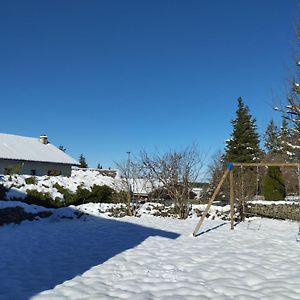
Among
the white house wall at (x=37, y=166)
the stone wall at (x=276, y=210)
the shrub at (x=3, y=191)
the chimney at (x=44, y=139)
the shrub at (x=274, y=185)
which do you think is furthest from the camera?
the chimney at (x=44, y=139)

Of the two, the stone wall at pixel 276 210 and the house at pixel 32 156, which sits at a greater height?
the house at pixel 32 156

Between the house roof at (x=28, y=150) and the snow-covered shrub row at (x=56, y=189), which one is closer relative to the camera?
the snow-covered shrub row at (x=56, y=189)

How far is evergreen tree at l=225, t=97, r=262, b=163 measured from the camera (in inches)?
1435

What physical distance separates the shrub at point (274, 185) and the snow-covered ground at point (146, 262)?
946 cm

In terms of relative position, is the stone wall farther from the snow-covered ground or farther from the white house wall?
the white house wall

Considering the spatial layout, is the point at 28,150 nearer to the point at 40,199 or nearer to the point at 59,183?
the point at 59,183

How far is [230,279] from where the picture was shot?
5.43 m

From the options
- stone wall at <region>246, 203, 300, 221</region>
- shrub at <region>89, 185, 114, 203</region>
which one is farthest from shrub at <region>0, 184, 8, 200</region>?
stone wall at <region>246, 203, 300, 221</region>

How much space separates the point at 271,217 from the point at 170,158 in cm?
442

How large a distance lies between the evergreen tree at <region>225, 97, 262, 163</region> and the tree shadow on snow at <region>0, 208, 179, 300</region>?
1032 inches

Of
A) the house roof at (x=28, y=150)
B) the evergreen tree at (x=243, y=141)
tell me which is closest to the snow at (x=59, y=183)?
the house roof at (x=28, y=150)

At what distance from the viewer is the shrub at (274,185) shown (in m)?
20.1

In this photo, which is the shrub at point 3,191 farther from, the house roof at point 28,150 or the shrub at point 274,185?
the house roof at point 28,150

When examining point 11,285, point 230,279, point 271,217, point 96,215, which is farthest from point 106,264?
point 271,217
